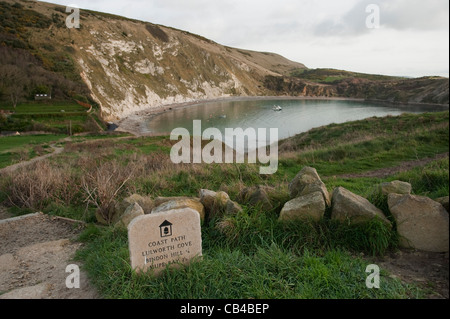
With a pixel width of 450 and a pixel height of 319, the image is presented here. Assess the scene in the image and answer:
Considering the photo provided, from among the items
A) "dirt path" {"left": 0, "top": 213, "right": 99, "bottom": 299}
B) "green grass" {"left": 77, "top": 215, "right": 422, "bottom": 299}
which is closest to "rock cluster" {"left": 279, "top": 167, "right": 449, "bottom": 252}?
"green grass" {"left": 77, "top": 215, "right": 422, "bottom": 299}

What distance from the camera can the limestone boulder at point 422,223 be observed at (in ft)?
13.5

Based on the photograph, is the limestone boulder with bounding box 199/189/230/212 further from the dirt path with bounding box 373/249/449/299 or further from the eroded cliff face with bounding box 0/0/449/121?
the eroded cliff face with bounding box 0/0/449/121

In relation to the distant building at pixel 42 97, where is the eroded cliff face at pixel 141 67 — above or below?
above

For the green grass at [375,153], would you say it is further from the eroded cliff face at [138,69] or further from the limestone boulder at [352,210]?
the eroded cliff face at [138,69]

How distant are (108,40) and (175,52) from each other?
29183mm

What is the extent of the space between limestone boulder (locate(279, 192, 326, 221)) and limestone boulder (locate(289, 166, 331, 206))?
34cm

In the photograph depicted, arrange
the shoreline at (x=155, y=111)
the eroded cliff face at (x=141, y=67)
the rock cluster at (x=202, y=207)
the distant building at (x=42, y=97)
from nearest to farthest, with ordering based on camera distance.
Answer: the rock cluster at (x=202, y=207) → the distant building at (x=42, y=97) → the shoreline at (x=155, y=111) → the eroded cliff face at (x=141, y=67)

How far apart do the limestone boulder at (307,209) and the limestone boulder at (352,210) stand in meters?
0.22

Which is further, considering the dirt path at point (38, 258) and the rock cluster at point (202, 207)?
the rock cluster at point (202, 207)

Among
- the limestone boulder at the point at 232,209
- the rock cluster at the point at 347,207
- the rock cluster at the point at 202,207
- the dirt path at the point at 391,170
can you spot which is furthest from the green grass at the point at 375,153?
the limestone boulder at the point at 232,209

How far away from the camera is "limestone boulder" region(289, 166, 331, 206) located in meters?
5.40

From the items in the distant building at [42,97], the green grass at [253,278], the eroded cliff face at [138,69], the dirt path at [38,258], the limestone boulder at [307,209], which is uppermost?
the eroded cliff face at [138,69]

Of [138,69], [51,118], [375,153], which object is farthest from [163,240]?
[138,69]
